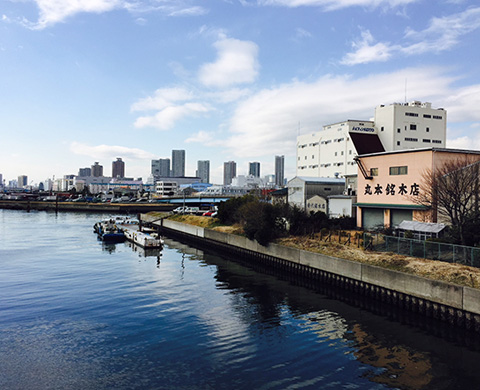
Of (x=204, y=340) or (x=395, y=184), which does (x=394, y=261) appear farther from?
(x=204, y=340)

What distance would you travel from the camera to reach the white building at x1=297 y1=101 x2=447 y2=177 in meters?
92.8

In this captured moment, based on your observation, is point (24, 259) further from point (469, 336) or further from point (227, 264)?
point (469, 336)

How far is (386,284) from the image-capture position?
1174 inches

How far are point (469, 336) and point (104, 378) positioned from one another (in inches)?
853

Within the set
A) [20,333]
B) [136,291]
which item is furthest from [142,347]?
[136,291]

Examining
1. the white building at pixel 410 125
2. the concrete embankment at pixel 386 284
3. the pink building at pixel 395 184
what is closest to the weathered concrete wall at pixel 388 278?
the concrete embankment at pixel 386 284

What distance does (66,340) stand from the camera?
69.5ft

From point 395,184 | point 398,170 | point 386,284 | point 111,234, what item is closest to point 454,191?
point 395,184

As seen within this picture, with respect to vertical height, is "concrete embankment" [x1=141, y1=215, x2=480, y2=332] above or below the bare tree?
below

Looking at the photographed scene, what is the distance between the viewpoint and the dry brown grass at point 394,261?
84.5 ft

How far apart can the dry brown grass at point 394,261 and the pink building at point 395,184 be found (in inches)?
305

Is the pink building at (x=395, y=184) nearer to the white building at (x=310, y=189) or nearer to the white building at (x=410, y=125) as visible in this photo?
the white building at (x=310, y=189)

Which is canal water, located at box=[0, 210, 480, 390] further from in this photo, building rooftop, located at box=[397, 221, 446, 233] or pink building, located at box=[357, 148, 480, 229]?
pink building, located at box=[357, 148, 480, 229]

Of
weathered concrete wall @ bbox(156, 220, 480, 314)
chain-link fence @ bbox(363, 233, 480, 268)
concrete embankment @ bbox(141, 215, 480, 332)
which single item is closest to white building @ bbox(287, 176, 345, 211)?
concrete embankment @ bbox(141, 215, 480, 332)
